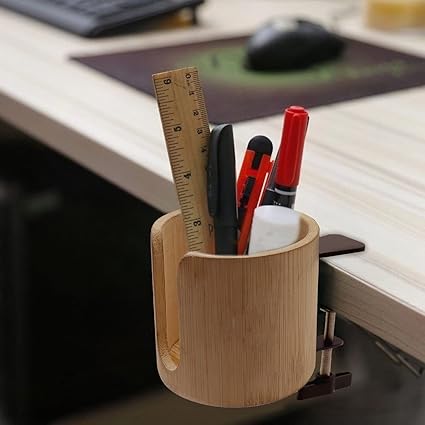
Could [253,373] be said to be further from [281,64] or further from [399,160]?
[281,64]

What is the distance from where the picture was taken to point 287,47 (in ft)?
2.96

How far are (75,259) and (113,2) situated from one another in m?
0.54

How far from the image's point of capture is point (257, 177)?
1.65 feet

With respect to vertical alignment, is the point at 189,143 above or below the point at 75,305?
above

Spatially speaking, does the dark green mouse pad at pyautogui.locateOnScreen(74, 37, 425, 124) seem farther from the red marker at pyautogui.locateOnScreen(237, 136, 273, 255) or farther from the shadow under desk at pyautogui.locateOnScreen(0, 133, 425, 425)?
the shadow under desk at pyautogui.locateOnScreen(0, 133, 425, 425)

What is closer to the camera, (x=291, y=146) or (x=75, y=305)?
(x=291, y=146)

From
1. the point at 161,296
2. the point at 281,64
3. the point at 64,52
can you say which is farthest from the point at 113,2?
the point at 161,296

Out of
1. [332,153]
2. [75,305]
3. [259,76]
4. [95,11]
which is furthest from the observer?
[75,305]

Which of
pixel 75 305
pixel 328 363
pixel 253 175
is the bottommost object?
pixel 75 305

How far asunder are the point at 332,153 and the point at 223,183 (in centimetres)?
20

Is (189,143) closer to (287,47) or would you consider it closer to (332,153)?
(332,153)

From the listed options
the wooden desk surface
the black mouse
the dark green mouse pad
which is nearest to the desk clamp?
the wooden desk surface

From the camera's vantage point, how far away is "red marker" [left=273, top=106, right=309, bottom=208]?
1.56ft

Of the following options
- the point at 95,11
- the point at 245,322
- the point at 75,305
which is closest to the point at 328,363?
the point at 245,322
